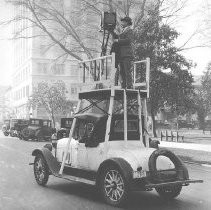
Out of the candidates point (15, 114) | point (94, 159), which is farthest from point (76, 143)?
point (15, 114)

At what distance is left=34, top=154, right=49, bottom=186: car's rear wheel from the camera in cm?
977

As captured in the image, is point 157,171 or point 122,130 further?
point 122,130

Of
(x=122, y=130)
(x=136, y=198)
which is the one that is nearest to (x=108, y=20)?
(x=122, y=130)

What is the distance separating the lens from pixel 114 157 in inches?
314

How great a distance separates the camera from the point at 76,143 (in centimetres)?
916

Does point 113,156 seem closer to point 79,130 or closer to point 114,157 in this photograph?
point 114,157

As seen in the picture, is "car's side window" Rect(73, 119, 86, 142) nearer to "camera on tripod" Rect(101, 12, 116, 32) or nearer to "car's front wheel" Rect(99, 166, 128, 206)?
"car's front wheel" Rect(99, 166, 128, 206)

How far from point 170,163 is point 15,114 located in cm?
Result: 9068

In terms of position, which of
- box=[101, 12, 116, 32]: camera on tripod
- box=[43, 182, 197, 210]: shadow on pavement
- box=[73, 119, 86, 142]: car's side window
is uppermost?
box=[101, 12, 116, 32]: camera on tripod

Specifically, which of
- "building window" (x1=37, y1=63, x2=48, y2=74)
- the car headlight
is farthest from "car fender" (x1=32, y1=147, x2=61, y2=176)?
"building window" (x1=37, y1=63, x2=48, y2=74)

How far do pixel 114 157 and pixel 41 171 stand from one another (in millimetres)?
2654

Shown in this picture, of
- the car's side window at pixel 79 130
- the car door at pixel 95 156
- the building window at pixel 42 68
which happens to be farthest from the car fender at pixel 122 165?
the building window at pixel 42 68

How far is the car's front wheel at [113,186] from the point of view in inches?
299

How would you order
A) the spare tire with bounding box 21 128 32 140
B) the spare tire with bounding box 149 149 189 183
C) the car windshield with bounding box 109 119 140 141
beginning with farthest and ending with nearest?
the spare tire with bounding box 21 128 32 140 → the car windshield with bounding box 109 119 140 141 → the spare tire with bounding box 149 149 189 183
